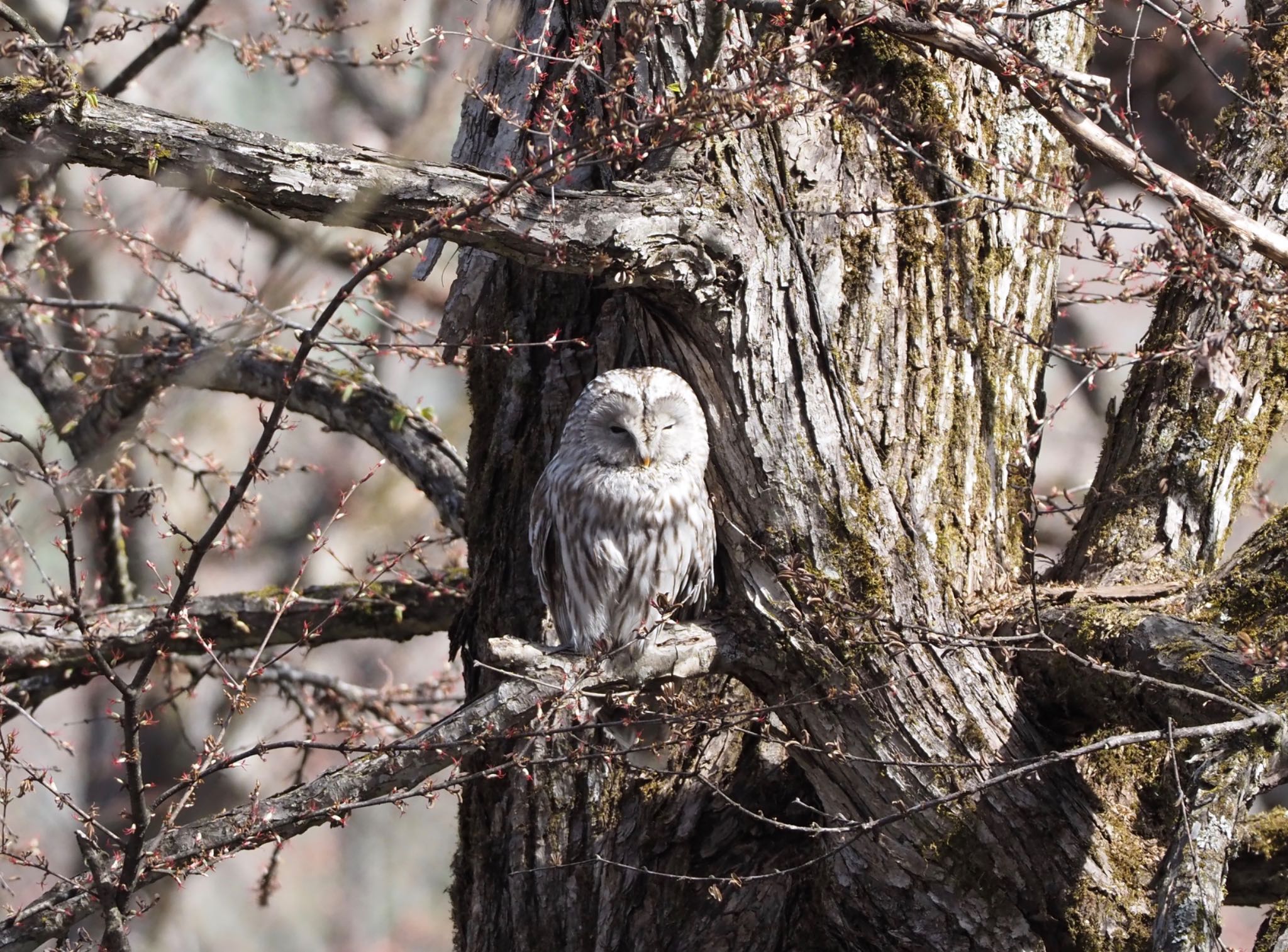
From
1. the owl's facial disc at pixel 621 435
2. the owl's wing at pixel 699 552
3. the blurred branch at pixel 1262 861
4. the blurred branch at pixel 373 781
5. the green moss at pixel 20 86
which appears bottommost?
the blurred branch at pixel 1262 861

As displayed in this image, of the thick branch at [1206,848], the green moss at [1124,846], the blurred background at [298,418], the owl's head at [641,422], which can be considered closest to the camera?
the thick branch at [1206,848]

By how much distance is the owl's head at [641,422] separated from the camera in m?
3.24

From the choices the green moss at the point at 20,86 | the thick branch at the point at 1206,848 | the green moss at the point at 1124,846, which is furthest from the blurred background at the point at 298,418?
the thick branch at the point at 1206,848

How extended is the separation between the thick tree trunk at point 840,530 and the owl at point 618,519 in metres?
0.17

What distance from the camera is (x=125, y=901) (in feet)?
Answer: 7.61

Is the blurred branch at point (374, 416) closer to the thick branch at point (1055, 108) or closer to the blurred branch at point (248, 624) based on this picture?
the blurred branch at point (248, 624)

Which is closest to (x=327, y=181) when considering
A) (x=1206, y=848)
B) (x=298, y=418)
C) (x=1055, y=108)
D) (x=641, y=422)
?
(x=641, y=422)

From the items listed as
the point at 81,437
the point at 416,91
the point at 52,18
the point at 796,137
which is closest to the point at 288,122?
the point at 416,91

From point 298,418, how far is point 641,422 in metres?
6.54

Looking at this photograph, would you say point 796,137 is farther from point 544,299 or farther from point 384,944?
point 384,944

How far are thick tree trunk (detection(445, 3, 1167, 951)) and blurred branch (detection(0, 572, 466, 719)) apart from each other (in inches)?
28.2

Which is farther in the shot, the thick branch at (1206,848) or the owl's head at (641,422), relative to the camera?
the owl's head at (641,422)

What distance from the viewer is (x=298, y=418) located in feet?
30.5

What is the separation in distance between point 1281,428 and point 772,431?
5.07ft
